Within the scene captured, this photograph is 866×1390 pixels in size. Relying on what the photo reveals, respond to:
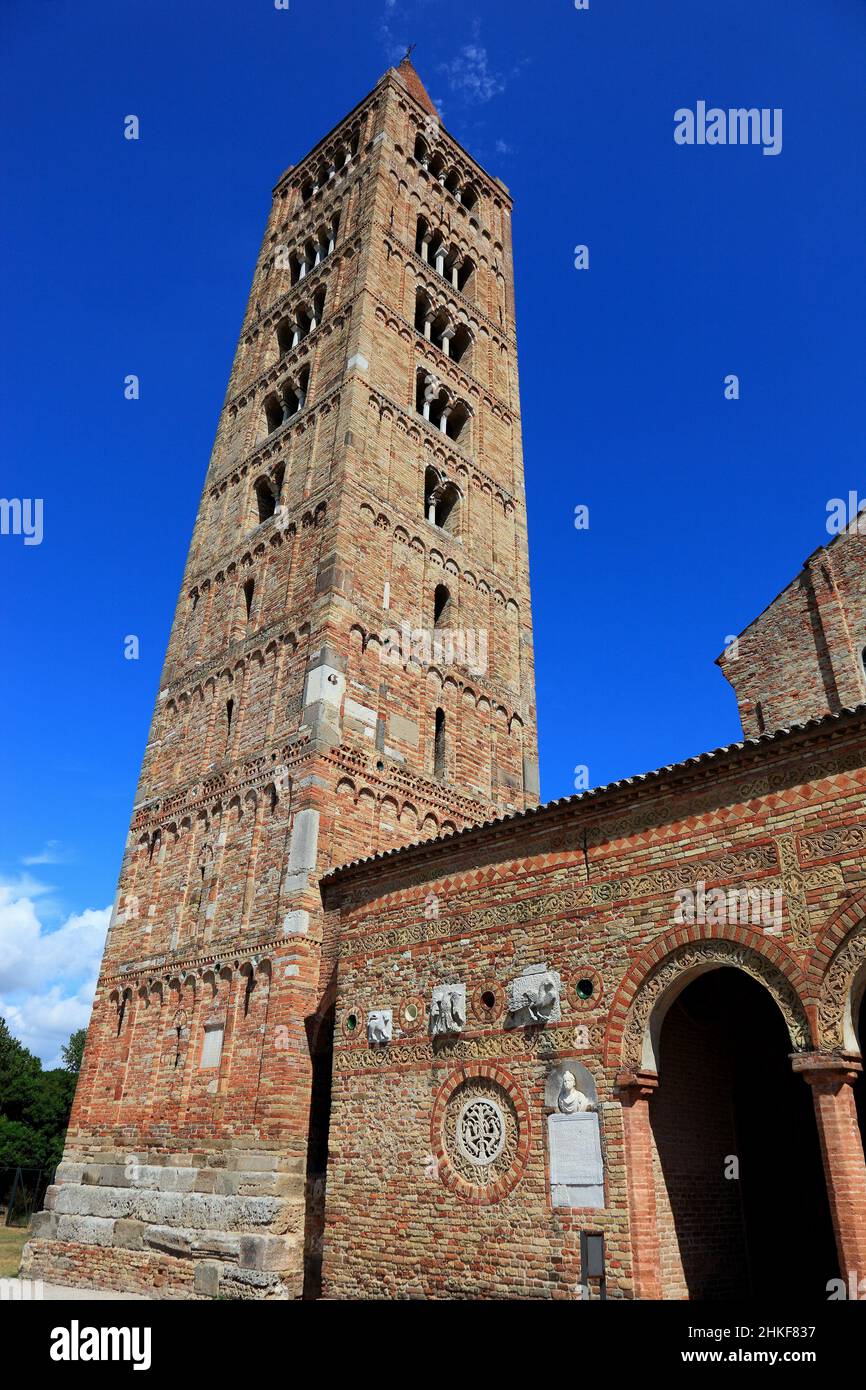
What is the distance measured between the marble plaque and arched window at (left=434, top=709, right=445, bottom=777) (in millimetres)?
8070

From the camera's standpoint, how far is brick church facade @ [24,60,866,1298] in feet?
29.5

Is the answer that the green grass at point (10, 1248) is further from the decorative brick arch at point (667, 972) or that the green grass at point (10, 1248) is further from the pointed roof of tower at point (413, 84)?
the pointed roof of tower at point (413, 84)

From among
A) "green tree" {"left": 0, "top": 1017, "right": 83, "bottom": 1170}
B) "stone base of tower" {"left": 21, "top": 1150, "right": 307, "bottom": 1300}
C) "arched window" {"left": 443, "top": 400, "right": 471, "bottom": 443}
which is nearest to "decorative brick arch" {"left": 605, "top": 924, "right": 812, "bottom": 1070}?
"stone base of tower" {"left": 21, "top": 1150, "right": 307, "bottom": 1300}

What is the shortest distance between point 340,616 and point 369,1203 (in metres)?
9.21

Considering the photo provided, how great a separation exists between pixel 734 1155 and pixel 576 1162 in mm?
2521

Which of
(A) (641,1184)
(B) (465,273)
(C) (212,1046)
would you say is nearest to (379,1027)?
(C) (212,1046)

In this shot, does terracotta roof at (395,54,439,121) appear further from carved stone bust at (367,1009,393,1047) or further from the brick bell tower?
carved stone bust at (367,1009,393,1047)

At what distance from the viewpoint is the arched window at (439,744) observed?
16.8 meters

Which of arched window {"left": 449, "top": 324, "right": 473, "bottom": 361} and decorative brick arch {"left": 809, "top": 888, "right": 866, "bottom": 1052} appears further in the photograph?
arched window {"left": 449, "top": 324, "right": 473, "bottom": 361}

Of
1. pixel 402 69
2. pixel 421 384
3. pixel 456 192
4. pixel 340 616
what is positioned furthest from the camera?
pixel 402 69

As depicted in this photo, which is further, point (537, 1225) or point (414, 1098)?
point (414, 1098)
